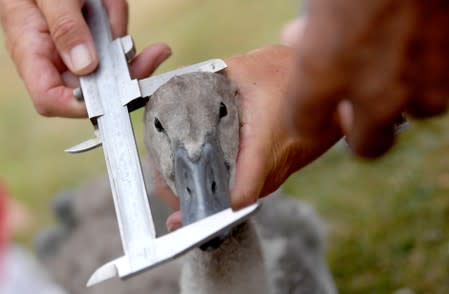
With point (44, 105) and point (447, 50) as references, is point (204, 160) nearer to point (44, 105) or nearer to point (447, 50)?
point (44, 105)

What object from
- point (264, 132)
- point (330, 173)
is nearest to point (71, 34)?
point (264, 132)

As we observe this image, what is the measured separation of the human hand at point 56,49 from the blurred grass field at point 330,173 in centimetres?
166

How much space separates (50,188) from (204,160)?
3.07 metres

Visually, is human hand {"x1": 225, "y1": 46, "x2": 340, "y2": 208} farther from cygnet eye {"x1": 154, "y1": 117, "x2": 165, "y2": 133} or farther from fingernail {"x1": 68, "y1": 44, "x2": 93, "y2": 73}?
fingernail {"x1": 68, "y1": 44, "x2": 93, "y2": 73}

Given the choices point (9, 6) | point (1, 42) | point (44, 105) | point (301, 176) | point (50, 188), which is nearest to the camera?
point (44, 105)

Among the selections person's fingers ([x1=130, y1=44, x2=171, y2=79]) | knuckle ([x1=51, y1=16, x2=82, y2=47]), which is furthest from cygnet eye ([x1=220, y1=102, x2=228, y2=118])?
knuckle ([x1=51, y1=16, x2=82, y2=47])

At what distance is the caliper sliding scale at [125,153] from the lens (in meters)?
1.56

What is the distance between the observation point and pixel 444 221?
3.45m

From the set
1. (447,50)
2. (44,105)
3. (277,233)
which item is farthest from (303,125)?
(277,233)

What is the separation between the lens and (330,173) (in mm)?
4012

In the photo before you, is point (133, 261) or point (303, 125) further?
point (133, 261)

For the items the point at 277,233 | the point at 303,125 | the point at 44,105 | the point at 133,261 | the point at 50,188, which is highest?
the point at 303,125

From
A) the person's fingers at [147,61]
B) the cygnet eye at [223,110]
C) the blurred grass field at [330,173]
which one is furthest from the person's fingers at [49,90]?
the blurred grass field at [330,173]

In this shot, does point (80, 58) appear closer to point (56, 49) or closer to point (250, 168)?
point (56, 49)
